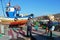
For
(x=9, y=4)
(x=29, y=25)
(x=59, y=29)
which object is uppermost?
(x=9, y=4)

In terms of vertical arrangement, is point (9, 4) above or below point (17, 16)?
above

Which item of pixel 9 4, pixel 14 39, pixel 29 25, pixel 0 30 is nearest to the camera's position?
pixel 14 39

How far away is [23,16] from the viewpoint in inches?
939

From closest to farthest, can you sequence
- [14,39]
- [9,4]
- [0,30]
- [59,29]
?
[14,39], [0,30], [59,29], [9,4]

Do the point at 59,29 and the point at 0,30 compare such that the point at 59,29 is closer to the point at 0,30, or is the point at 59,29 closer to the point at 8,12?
the point at 0,30

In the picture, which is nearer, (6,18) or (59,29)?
(59,29)

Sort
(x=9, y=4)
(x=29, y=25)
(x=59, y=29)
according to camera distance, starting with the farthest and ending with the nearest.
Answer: (x=9, y=4), (x=59, y=29), (x=29, y=25)

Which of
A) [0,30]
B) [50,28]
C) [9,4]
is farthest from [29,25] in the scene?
[9,4]

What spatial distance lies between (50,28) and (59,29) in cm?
670

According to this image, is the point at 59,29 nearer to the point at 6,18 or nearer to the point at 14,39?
the point at 14,39

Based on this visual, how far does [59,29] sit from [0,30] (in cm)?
691

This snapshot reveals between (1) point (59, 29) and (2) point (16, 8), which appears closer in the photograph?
(1) point (59, 29)

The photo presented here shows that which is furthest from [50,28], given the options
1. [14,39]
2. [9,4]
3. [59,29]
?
[9,4]

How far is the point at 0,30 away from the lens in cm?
1051
